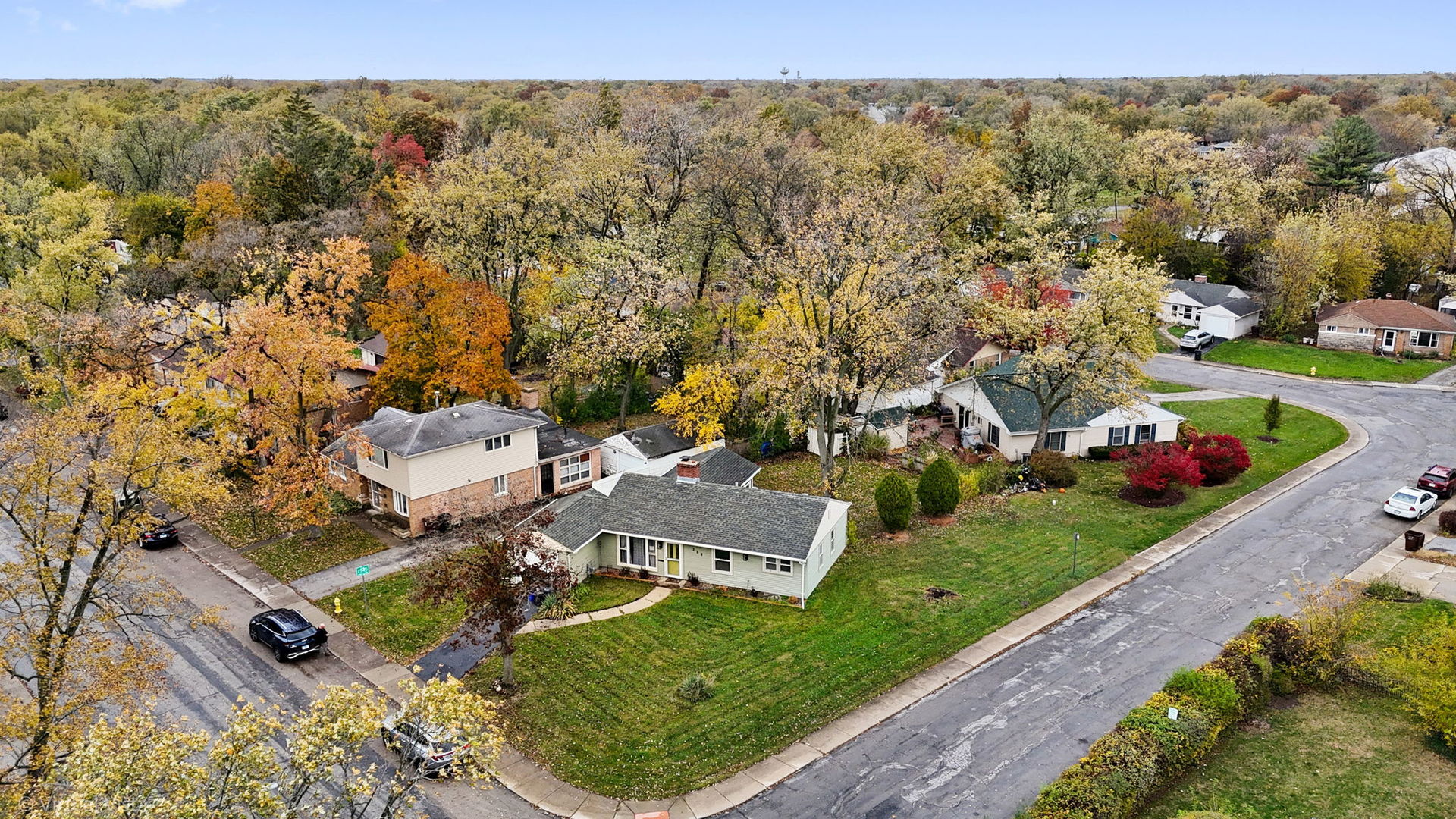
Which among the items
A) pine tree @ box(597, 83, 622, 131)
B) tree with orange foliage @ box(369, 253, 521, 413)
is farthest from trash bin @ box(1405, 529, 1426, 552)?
pine tree @ box(597, 83, 622, 131)

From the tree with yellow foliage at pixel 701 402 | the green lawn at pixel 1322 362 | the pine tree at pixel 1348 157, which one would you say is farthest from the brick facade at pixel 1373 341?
the tree with yellow foliage at pixel 701 402

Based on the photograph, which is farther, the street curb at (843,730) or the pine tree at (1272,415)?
the pine tree at (1272,415)

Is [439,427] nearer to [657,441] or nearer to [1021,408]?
[657,441]

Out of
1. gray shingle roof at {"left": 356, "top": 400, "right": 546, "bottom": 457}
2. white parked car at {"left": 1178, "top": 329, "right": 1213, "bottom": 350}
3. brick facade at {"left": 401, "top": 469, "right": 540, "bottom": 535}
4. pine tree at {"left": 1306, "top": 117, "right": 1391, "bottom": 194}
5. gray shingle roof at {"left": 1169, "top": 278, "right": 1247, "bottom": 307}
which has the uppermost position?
pine tree at {"left": 1306, "top": 117, "right": 1391, "bottom": 194}

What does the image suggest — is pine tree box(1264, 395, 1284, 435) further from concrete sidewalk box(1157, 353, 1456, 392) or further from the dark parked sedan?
the dark parked sedan

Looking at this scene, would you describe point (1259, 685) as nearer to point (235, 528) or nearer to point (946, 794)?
point (946, 794)

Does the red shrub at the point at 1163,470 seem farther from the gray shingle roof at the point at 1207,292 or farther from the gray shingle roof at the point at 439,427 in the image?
the gray shingle roof at the point at 1207,292
